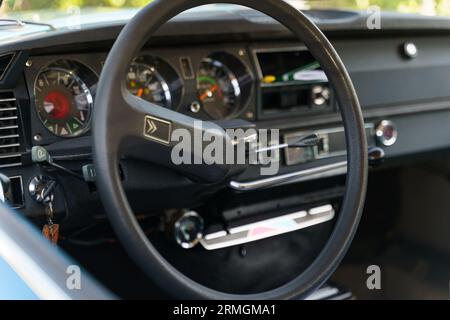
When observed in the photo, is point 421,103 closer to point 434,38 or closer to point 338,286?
point 434,38

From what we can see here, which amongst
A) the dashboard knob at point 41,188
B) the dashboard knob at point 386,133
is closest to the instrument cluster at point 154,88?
the dashboard knob at point 41,188

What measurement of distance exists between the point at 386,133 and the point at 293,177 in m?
0.53

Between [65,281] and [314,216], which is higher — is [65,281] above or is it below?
above

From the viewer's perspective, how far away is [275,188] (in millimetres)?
2143

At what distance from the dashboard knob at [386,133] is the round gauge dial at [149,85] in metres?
0.79

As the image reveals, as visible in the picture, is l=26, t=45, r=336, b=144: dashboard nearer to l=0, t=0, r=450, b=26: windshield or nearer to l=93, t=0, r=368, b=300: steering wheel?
l=0, t=0, r=450, b=26: windshield

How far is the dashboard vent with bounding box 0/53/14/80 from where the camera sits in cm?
153

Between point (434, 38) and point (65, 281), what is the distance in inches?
74.8

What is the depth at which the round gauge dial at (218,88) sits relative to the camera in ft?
6.46

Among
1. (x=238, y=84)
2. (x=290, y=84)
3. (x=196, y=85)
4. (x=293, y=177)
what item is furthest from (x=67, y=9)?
(x=293, y=177)

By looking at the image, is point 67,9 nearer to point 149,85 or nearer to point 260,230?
point 149,85

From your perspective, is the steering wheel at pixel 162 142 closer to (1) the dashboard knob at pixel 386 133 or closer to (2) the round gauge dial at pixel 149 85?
(2) the round gauge dial at pixel 149 85

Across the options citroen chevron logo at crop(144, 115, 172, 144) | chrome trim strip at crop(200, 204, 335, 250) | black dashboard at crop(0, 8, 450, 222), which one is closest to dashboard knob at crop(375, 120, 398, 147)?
black dashboard at crop(0, 8, 450, 222)
